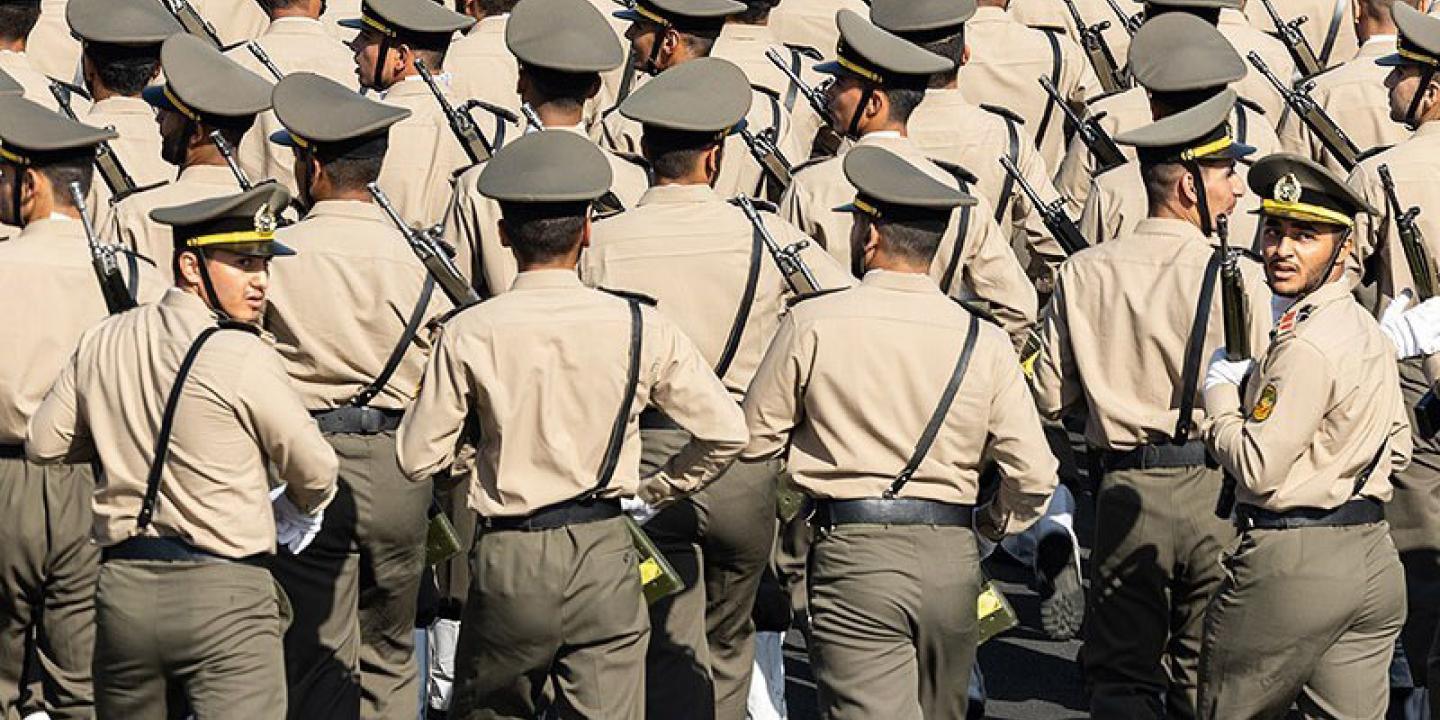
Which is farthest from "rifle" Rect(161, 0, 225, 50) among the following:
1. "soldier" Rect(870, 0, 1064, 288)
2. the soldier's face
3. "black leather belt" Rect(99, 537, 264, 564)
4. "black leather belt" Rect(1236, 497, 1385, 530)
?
"black leather belt" Rect(1236, 497, 1385, 530)

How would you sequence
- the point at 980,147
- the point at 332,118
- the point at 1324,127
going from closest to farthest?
the point at 332,118
the point at 980,147
the point at 1324,127

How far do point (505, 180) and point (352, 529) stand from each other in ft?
5.05

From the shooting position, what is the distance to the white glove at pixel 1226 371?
8.38 m

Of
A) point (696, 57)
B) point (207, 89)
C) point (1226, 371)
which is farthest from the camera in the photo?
point (696, 57)

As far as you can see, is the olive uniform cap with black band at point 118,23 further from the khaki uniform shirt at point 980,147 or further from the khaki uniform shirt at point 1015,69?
the khaki uniform shirt at point 1015,69

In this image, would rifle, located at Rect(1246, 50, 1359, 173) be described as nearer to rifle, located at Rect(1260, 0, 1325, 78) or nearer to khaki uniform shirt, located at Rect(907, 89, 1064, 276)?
khaki uniform shirt, located at Rect(907, 89, 1064, 276)

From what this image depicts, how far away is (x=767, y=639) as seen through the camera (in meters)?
10.1

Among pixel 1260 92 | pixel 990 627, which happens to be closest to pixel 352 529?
pixel 990 627

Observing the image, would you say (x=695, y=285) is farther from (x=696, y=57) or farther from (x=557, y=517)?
(x=696, y=57)

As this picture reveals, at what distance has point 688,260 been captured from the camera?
916 cm

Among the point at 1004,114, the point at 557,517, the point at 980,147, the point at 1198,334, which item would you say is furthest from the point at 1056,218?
the point at 557,517

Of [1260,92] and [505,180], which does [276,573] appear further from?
[1260,92]

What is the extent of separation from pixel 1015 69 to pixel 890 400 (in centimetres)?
457

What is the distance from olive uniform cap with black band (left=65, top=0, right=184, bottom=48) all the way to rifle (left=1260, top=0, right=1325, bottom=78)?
16.1 ft
